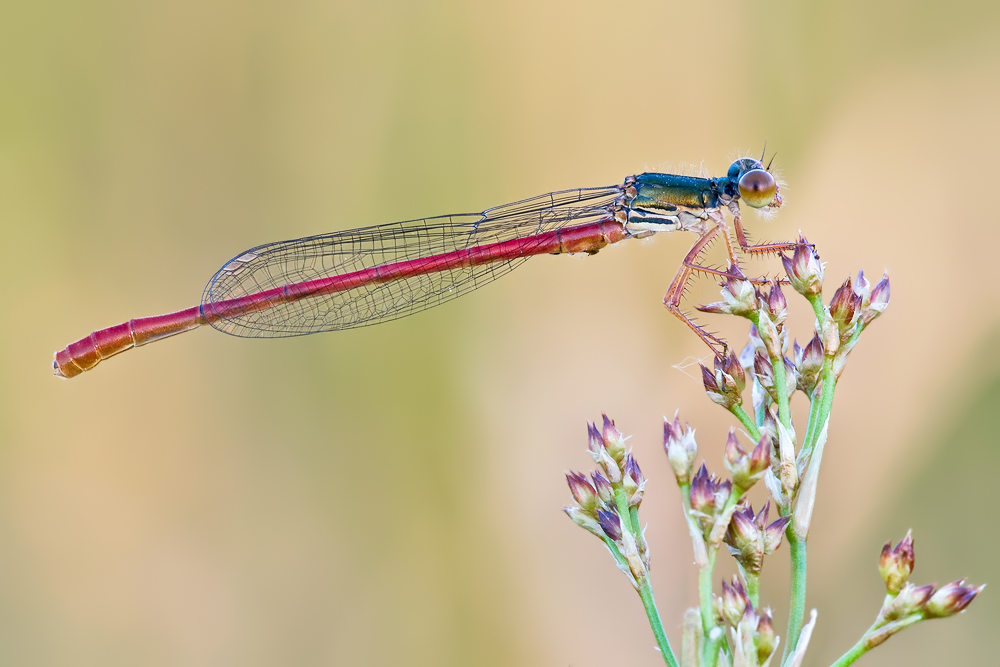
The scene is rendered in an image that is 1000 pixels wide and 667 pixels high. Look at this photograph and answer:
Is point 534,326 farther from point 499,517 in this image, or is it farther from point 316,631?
point 316,631

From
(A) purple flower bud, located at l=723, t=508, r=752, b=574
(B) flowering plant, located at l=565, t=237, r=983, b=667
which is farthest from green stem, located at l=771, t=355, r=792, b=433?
(A) purple flower bud, located at l=723, t=508, r=752, b=574

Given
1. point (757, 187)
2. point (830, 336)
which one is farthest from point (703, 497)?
point (757, 187)

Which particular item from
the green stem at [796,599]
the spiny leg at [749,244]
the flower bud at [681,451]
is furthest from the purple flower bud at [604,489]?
the spiny leg at [749,244]

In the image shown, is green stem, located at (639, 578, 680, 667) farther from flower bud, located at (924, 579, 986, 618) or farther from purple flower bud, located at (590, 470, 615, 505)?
flower bud, located at (924, 579, 986, 618)

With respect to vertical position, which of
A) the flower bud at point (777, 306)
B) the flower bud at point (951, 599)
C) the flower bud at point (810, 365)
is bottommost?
the flower bud at point (951, 599)

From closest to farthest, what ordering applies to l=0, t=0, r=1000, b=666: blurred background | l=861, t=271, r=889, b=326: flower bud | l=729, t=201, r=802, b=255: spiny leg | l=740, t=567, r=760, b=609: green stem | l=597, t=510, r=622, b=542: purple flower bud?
l=740, t=567, r=760, b=609: green stem
l=597, t=510, r=622, b=542: purple flower bud
l=861, t=271, r=889, b=326: flower bud
l=729, t=201, r=802, b=255: spiny leg
l=0, t=0, r=1000, b=666: blurred background

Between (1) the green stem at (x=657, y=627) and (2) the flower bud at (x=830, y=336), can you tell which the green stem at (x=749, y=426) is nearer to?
(2) the flower bud at (x=830, y=336)

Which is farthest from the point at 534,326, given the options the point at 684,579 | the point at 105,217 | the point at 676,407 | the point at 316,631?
the point at 105,217

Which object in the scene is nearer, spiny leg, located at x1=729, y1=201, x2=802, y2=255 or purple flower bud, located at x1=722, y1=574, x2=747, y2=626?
purple flower bud, located at x1=722, y1=574, x2=747, y2=626

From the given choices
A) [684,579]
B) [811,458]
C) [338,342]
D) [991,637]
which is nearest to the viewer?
[811,458]
